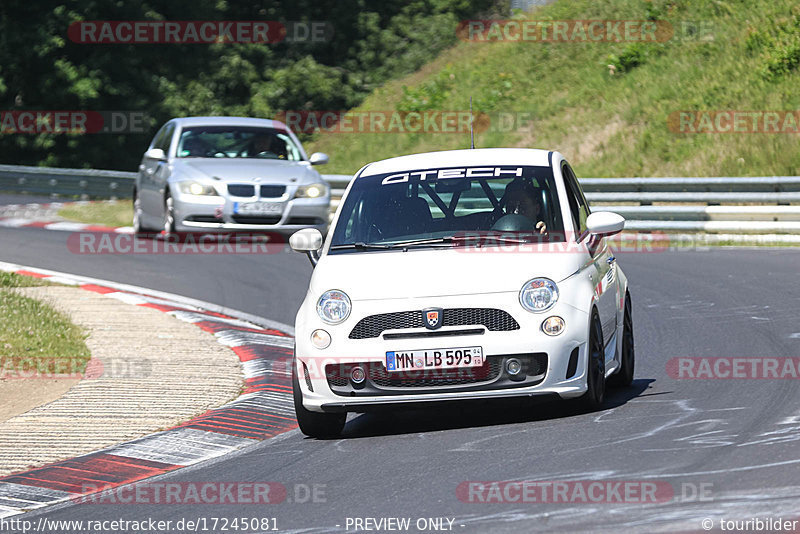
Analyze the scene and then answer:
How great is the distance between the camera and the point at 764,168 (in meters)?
23.9

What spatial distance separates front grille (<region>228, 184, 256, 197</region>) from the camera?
18.1m

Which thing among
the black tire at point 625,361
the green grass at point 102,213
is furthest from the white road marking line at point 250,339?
the green grass at point 102,213

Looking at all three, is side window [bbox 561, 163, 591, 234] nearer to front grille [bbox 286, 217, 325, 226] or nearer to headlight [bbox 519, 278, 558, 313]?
headlight [bbox 519, 278, 558, 313]

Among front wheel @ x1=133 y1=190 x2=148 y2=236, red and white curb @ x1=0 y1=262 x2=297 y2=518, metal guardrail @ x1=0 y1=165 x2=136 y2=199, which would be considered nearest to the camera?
red and white curb @ x1=0 y1=262 x2=297 y2=518

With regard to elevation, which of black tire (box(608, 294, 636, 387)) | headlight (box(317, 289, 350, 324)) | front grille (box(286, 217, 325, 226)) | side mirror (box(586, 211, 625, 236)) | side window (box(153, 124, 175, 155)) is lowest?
black tire (box(608, 294, 636, 387))

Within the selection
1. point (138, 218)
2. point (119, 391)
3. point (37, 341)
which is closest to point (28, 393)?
point (119, 391)

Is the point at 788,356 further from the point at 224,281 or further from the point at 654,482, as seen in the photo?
the point at 224,281

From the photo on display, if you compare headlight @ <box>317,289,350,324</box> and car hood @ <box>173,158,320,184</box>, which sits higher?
car hood @ <box>173,158,320,184</box>

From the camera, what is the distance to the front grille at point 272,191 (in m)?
18.2

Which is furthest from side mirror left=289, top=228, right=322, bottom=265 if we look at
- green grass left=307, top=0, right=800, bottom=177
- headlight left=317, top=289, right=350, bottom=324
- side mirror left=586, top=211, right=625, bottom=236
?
green grass left=307, top=0, right=800, bottom=177

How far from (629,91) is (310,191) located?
13.1 meters

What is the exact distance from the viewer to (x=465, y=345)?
7.77 meters

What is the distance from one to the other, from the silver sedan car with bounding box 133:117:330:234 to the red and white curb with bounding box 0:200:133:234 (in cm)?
272

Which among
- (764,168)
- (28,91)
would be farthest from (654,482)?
(28,91)
